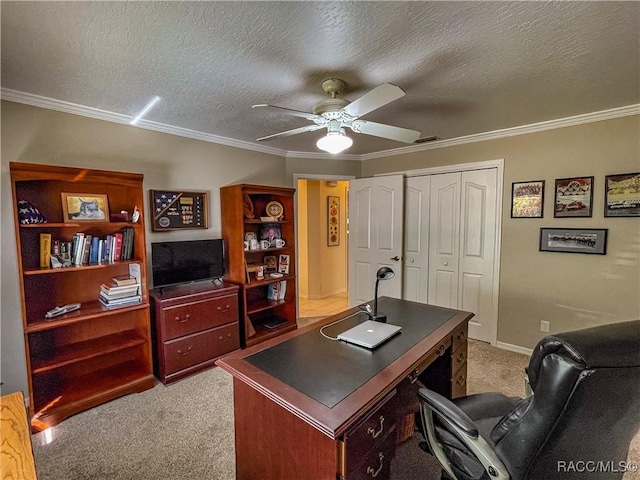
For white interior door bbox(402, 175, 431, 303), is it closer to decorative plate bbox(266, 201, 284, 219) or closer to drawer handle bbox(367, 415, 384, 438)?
decorative plate bbox(266, 201, 284, 219)

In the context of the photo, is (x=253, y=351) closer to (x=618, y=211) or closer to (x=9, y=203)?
(x=9, y=203)

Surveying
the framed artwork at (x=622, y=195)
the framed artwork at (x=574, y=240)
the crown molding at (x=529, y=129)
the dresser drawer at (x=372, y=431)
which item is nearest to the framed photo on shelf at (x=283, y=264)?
the crown molding at (x=529, y=129)

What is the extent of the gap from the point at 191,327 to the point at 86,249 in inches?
40.7

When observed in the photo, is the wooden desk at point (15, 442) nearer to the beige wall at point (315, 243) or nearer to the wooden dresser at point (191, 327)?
the wooden dresser at point (191, 327)

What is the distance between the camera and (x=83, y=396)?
A: 2.22m

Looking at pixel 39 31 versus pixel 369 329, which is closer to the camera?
pixel 39 31

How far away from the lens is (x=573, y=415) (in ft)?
2.77

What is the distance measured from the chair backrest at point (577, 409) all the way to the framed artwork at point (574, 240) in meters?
2.29

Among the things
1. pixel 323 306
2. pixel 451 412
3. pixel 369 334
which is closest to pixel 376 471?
pixel 451 412

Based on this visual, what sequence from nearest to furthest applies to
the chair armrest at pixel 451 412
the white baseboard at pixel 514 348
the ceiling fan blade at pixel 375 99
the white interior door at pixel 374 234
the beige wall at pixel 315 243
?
the chair armrest at pixel 451 412, the ceiling fan blade at pixel 375 99, the white baseboard at pixel 514 348, the white interior door at pixel 374 234, the beige wall at pixel 315 243

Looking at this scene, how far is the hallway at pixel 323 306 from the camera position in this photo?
4.62m

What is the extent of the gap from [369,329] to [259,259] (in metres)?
2.27

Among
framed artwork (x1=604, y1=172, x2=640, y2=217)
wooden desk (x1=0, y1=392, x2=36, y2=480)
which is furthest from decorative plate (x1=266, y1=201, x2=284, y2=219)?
framed artwork (x1=604, y1=172, x2=640, y2=217)

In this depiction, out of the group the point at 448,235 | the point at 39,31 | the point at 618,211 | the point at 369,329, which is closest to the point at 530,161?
the point at 618,211
